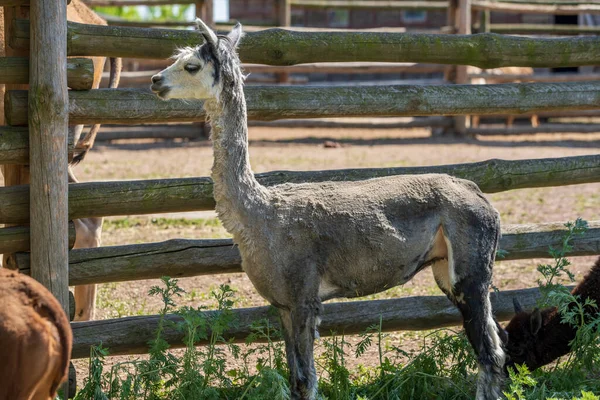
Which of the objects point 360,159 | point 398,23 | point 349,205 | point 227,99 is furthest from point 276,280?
point 398,23

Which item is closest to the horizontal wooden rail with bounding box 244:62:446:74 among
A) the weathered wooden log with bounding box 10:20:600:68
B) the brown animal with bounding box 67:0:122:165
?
the brown animal with bounding box 67:0:122:165

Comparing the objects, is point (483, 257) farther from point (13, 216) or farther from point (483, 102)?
point (13, 216)

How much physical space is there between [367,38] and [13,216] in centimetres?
254

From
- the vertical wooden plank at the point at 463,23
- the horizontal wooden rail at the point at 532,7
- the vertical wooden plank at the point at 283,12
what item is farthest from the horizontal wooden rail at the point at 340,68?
the horizontal wooden rail at the point at 532,7

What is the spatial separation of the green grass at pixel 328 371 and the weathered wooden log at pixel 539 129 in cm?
1246

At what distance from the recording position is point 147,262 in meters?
5.47

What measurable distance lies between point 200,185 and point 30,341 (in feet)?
6.50

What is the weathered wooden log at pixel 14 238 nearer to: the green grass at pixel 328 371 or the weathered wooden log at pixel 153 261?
the weathered wooden log at pixel 153 261

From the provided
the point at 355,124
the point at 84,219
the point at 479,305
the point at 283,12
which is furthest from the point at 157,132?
the point at 479,305

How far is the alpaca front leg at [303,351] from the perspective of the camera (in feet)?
15.1

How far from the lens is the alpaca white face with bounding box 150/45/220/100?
445cm

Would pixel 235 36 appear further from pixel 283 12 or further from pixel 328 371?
pixel 283 12

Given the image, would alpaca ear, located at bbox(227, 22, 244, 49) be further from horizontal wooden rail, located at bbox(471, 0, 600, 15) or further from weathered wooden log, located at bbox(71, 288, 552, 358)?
horizontal wooden rail, located at bbox(471, 0, 600, 15)

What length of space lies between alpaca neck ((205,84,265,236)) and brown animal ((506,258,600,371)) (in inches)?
86.6
